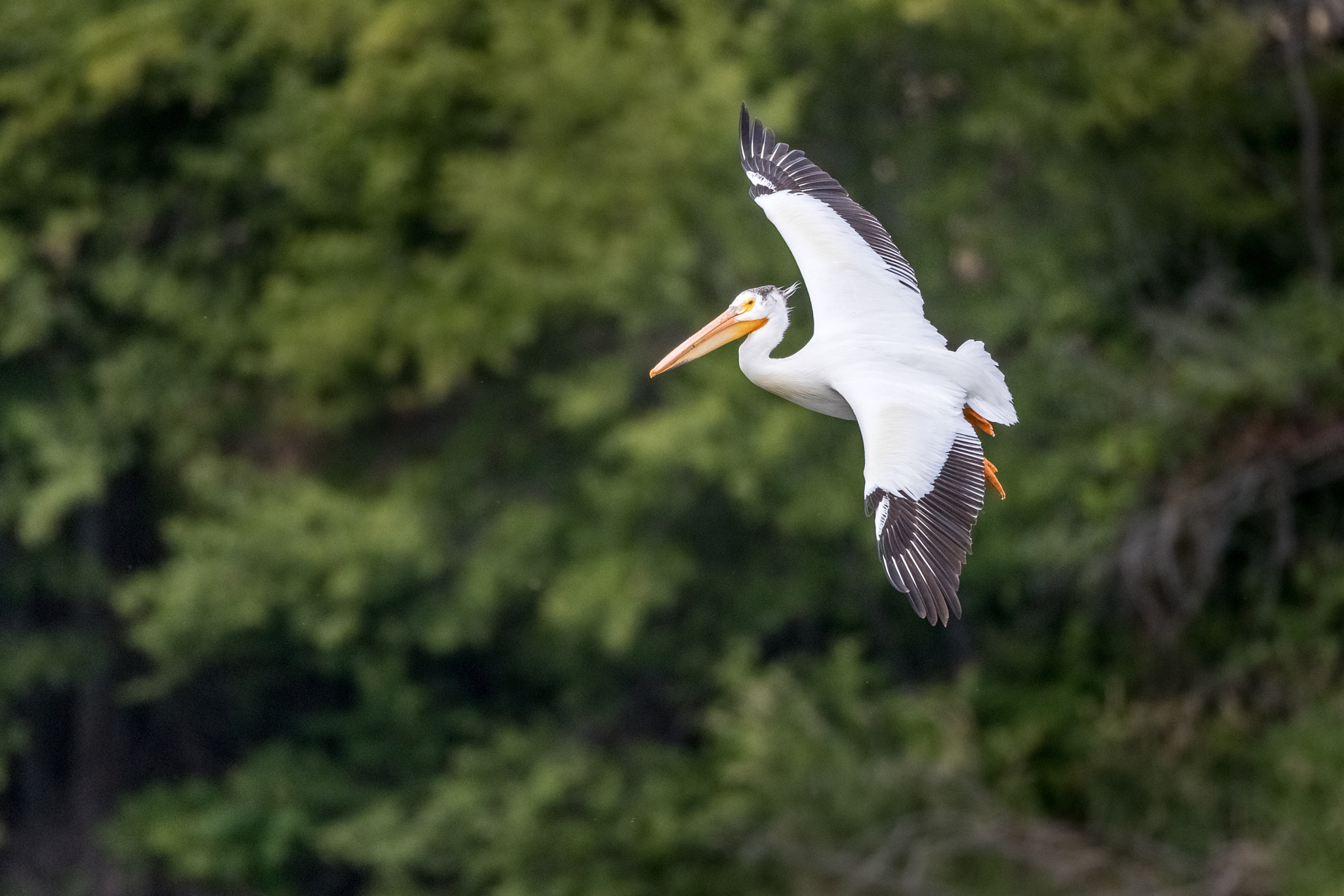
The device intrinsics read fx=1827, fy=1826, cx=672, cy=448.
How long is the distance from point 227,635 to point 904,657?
5374mm

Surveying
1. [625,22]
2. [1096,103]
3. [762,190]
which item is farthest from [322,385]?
[762,190]

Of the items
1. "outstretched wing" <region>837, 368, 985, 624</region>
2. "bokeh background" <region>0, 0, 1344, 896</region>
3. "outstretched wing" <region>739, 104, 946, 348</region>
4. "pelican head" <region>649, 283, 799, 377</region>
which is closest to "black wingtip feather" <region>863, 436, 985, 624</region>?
"outstretched wing" <region>837, 368, 985, 624</region>

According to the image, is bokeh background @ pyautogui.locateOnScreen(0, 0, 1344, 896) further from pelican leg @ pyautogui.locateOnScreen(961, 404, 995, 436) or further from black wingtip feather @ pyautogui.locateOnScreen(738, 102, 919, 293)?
pelican leg @ pyautogui.locateOnScreen(961, 404, 995, 436)

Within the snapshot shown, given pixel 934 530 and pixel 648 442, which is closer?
pixel 934 530

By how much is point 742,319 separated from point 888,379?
0.89m

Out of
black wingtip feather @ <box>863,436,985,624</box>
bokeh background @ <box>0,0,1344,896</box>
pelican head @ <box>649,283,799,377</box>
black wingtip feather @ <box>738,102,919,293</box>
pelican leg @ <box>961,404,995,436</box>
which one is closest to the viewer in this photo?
black wingtip feather @ <box>863,436,985,624</box>

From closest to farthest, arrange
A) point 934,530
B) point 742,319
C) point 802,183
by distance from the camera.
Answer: point 934,530
point 742,319
point 802,183

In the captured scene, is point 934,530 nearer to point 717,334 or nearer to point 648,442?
point 717,334

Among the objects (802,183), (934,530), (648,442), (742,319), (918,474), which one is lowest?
(934,530)

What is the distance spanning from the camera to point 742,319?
19.0ft

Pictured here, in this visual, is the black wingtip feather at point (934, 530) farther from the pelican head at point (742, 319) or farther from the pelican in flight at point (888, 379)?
the pelican head at point (742, 319)

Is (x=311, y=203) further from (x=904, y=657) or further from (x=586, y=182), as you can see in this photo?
(x=904, y=657)

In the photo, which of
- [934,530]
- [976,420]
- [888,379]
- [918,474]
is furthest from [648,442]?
[934,530]

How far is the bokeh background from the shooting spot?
11672mm
